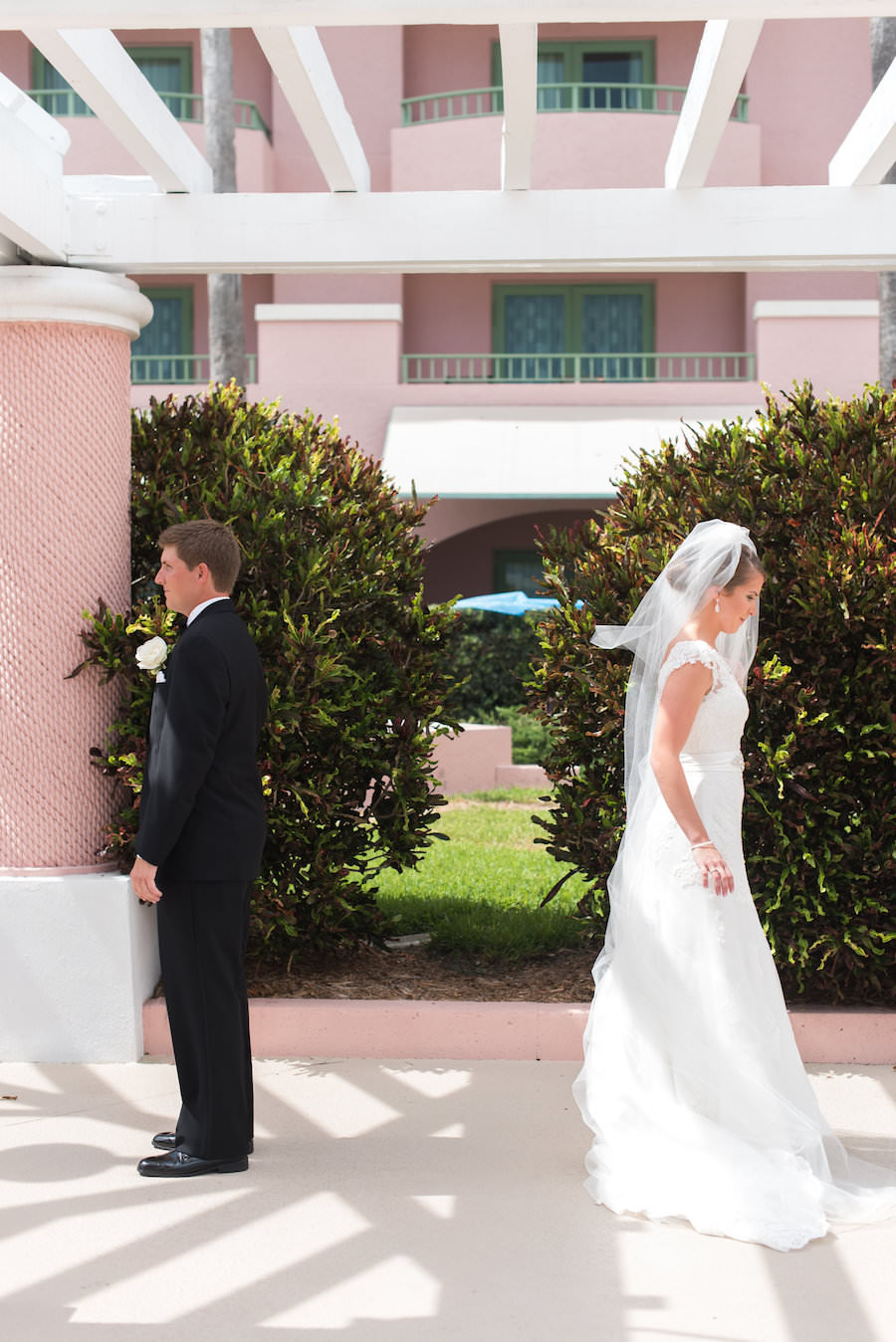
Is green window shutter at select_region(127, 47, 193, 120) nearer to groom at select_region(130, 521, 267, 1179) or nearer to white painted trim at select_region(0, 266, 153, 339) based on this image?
white painted trim at select_region(0, 266, 153, 339)

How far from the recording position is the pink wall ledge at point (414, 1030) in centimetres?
585

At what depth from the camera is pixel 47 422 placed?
19.3ft

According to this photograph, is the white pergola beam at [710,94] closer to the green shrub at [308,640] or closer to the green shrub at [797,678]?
the green shrub at [797,678]

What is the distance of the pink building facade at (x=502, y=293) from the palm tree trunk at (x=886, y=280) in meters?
5.17

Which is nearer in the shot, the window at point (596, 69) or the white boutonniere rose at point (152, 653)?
the white boutonniere rose at point (152, 653)

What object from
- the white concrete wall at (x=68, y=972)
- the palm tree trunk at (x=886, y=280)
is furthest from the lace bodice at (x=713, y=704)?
the palm tree trunk at (x=886, y=280)

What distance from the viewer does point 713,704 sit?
458 centimetres

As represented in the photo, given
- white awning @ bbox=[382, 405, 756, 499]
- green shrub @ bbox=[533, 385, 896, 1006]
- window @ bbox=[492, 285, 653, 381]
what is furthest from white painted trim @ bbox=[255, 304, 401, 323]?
green shrub @ bbox=[533, 385, 896, 1006]

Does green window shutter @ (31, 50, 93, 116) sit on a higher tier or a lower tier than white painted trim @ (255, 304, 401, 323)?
higher

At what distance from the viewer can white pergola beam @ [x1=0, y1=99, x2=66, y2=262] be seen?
530cm

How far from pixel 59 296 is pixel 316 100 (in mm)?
1397

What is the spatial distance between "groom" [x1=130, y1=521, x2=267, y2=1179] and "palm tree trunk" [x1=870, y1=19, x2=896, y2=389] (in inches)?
375

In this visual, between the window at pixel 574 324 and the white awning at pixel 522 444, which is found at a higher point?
the window at pixel 574 324

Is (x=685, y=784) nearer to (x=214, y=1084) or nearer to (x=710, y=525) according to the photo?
(x=710, y=525)
